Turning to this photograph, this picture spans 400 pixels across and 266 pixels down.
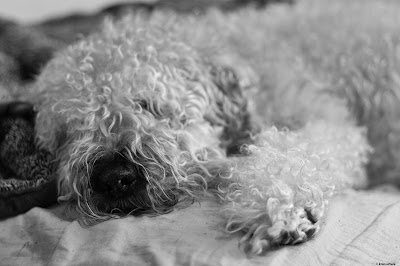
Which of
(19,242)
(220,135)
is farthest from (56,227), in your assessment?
(220,135)

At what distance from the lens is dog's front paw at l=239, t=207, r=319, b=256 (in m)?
1.49

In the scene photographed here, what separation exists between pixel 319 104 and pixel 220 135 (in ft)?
2.13

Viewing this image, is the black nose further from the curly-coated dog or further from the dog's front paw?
the dog's front paw

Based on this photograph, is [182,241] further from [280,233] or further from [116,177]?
[116,177]

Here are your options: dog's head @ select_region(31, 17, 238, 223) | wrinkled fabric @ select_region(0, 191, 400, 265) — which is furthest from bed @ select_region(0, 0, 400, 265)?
dog's head @ select_region(31, 17, 238, 223)

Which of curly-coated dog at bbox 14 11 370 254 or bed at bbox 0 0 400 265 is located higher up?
curly-coated dog at bbox 14 11 370 254

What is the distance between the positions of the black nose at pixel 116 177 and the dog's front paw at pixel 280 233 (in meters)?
0.49

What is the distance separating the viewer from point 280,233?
1516 millimetres

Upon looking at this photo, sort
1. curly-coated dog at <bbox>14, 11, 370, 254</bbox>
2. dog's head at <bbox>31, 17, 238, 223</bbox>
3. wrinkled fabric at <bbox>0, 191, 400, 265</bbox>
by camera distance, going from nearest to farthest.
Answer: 1. wrinkled fabric at <bbox>0, 191, 400, 265</bbox>
2. curly-coated dog at <bbox>14, 11, 370, 254</bbox>
3. dog's head at <bbox>31, 17, 238, 223</bbox>

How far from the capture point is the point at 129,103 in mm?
2066

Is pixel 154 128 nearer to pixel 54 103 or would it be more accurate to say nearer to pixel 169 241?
pixel 54 103

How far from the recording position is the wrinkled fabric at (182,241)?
145 cm

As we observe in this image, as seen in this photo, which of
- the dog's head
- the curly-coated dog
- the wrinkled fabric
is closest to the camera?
the wrinkled fabric

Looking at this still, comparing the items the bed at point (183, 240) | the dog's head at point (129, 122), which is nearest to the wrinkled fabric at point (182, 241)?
the bed at point (183, 240)
